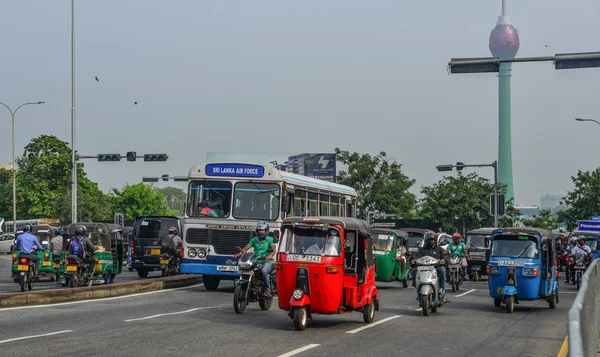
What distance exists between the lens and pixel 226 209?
2469cm

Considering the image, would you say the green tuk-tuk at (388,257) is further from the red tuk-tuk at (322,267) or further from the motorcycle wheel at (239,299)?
the red tuk-tuk at (322,267)

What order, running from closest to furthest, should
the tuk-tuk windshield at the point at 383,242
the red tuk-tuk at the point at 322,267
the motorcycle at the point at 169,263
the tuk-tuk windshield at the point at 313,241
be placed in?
the red tuk-tuk at the point at 322,267 < the tuk-tuk windshield at the point at 313,241 < the tuk-tuk windshield at the point at 383,242 < the motorcycle at the point at 169,263

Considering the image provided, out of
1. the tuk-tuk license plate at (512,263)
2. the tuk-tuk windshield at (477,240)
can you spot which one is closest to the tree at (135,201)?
the tuk-tuk windshield at (477,240)

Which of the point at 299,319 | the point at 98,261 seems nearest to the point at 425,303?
the point at 299,319

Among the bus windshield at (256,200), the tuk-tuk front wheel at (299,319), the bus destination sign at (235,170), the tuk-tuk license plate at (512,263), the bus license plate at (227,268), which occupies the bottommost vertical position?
the tuk-tuk front wheel at (299,319)

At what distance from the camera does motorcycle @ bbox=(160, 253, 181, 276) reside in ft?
102

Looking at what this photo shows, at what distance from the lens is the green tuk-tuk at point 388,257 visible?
30.2 metres

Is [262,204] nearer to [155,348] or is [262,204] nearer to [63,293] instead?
[63,293]

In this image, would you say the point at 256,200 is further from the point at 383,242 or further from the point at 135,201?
the point at 135,201

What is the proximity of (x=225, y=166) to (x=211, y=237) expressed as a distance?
6.57 feet

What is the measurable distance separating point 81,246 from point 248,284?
788 cm

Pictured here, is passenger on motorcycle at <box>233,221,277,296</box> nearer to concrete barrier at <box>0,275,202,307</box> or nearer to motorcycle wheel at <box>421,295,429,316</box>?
motorcycle wheel at <box>421,295,429,316</box>

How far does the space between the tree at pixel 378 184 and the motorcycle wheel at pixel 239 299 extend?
62625 mm

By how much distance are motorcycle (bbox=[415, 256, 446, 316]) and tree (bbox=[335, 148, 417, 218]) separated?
61.2 m
